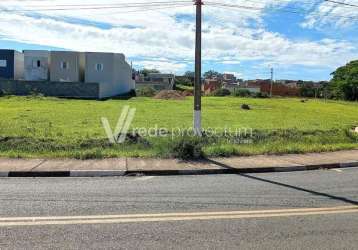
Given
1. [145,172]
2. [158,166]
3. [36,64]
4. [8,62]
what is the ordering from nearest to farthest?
[145,172] → [158,166] → [36,64] → [8,62]

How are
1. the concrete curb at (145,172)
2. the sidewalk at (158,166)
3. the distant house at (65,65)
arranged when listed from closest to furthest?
the concrete curb at (145,172), the sidewalk at (158,166), the distant house at (65,65)

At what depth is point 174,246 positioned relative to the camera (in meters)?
5.25

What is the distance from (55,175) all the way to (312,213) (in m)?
5.84

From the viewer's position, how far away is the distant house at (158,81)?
116188 mm

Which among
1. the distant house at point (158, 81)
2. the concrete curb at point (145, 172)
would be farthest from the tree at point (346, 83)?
the concrete curb at point (145, 172)

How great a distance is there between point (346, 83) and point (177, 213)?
4107 inches

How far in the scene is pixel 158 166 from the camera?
11266 mm

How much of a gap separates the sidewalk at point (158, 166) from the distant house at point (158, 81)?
337 feet

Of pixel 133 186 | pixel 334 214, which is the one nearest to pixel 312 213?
pixel 334 214

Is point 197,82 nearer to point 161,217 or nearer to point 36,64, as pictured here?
A: point 161,217

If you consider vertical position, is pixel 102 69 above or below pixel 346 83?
below

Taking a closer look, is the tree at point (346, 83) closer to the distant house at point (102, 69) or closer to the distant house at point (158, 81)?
the distant house at point (158, 81)

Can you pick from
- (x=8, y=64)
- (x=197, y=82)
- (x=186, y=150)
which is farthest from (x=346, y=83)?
(x=186, y=150)

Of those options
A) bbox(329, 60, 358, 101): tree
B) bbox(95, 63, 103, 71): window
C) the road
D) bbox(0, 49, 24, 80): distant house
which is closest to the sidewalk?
the road
